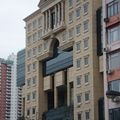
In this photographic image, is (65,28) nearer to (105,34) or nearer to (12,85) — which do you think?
(105,34)

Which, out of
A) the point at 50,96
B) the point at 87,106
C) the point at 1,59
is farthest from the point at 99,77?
the point at 1,59

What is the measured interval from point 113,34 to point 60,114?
72.6 feet

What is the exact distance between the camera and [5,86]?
416 feet

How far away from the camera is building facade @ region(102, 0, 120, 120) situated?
173 ft

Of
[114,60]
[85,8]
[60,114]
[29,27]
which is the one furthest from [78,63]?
[29,27]

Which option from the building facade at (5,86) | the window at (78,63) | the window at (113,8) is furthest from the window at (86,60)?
the building facade at (5,86)

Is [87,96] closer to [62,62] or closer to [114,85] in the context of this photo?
[62,62]

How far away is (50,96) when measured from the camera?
8100 cm

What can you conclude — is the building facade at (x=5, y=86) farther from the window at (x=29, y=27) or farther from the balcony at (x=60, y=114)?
the balcony at (x=60, y=114)

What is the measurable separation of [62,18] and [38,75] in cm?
1083

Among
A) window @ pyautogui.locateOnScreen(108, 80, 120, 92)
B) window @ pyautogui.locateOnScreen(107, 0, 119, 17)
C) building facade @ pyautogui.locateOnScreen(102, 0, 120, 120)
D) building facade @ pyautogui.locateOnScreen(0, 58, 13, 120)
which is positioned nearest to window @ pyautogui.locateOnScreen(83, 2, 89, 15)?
building facade @ pyautogui.locateOnScreen(102, 0, 120, 120)

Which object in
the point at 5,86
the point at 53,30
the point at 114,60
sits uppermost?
the point at 53,30

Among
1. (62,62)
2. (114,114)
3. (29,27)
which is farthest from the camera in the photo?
(29,27)

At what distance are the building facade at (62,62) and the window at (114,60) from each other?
467 inches
